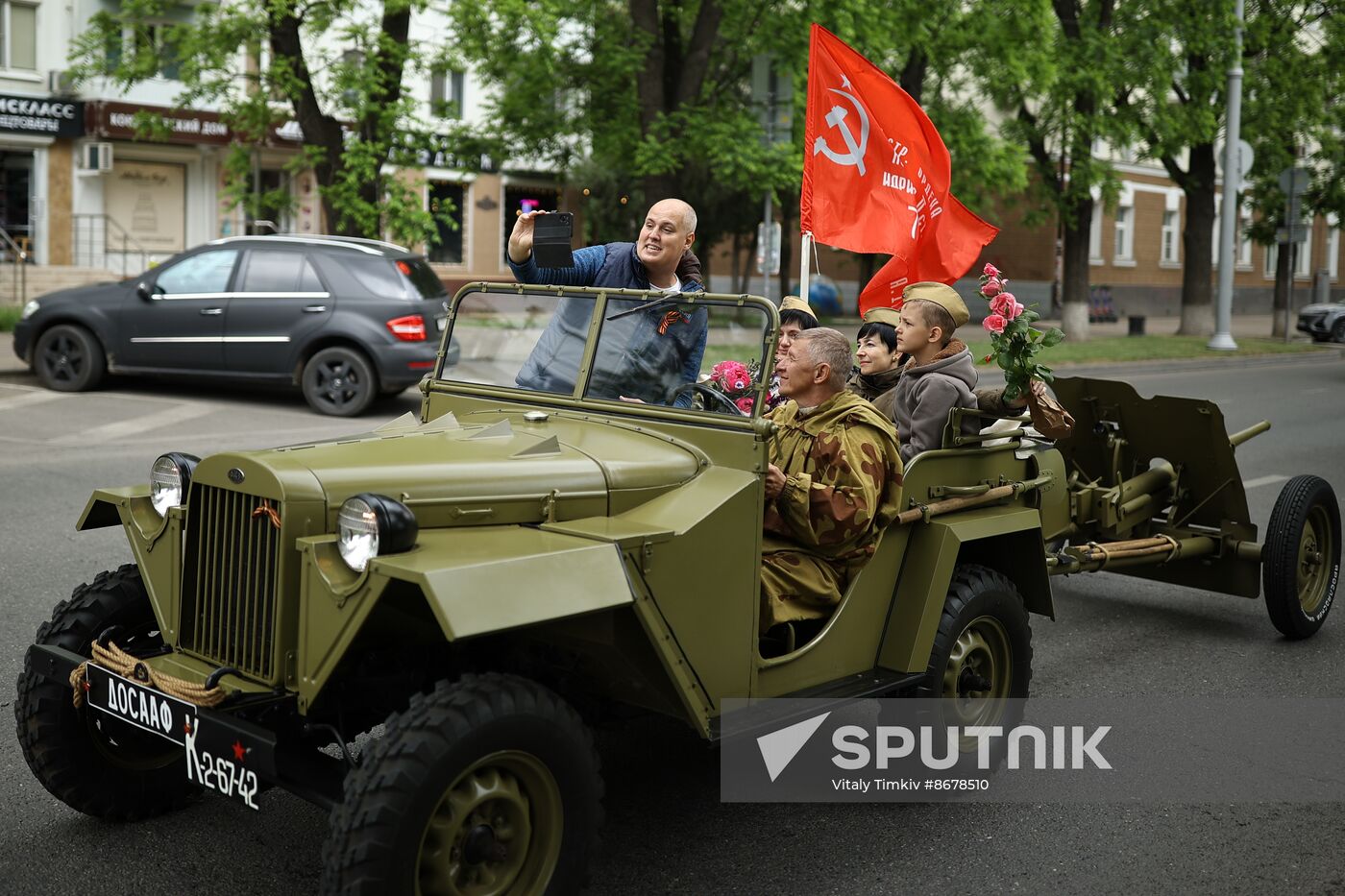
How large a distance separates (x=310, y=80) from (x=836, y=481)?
16.1m

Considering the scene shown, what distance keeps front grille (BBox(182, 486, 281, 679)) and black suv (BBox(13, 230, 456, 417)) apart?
1050 centimetres

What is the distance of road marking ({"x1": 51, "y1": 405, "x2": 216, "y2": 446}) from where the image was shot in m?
11.9

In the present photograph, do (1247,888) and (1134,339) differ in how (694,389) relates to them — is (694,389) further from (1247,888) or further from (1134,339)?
(1134,339)

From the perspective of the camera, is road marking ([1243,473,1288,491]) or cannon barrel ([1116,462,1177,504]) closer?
cannon barrel ([1116,462,1177,504])

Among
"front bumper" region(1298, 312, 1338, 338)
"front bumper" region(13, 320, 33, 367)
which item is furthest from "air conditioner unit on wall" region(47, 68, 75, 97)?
"front bumper" region(1298, 312, 1338, 338)

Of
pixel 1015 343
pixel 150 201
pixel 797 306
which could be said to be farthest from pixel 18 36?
pixel 1015 343

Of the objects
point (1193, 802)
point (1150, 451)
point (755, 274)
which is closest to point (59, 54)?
point (755, 274)

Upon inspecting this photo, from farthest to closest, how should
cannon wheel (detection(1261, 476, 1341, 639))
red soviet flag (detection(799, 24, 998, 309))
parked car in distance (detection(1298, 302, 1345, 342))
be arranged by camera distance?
parked car in distance (detection(1298, 302, 1345, 342))
red soviet flag (detection(799, 24, 998, 309))
cannon wheel (detection(1261, 476, 1341, 639))

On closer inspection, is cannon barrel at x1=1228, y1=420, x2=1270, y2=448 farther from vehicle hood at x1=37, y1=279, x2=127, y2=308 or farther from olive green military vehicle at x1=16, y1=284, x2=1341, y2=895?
vehicle hood at x1=37, y1=279, x2=127, y2=308

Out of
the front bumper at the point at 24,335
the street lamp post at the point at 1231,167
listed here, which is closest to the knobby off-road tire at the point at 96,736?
the front bumper at the point at 24,335

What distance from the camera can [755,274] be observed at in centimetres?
4316

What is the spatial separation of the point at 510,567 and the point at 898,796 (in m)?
1.96

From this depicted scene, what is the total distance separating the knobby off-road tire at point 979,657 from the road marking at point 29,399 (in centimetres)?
1165

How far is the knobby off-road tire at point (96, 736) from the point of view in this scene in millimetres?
3762
